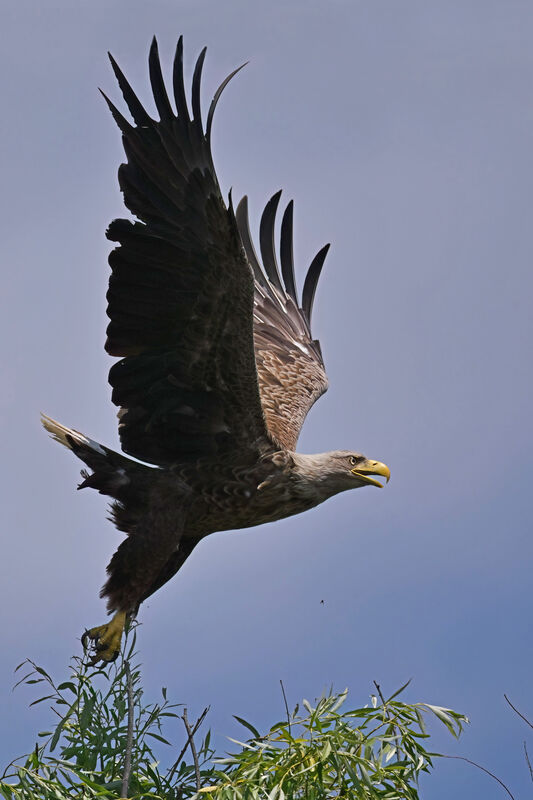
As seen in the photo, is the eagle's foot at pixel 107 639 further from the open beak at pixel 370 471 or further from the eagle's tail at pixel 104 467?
the open beak at pixel 370 471

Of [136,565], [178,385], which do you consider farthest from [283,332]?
[136,565]

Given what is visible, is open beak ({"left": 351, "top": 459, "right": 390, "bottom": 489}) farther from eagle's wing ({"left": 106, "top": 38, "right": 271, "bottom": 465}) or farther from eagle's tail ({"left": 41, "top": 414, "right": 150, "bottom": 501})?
eagle's tail ({"left": 41, "top": 414, "right": 150, "bottom": 501})

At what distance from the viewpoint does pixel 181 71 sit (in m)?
6.21

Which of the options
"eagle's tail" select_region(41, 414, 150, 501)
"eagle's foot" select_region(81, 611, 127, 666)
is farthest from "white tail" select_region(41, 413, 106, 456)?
"eagle's foot" select_region(81, 611, 127, 666)

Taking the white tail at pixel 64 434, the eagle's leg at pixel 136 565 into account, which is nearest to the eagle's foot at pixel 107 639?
the eagle's leg at pixel 136 565

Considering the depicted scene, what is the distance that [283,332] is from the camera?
9531 mm

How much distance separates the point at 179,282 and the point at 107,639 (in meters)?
2.11

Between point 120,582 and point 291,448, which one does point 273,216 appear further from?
point 120,582

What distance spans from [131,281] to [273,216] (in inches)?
132

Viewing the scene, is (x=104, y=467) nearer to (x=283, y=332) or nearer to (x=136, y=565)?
(x=136, y=565)

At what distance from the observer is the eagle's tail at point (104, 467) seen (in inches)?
264

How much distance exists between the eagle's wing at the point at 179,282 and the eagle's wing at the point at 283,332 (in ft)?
4.03

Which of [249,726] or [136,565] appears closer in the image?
[249,726]

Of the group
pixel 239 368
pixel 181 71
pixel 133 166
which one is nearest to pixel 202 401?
pixel 239 368
